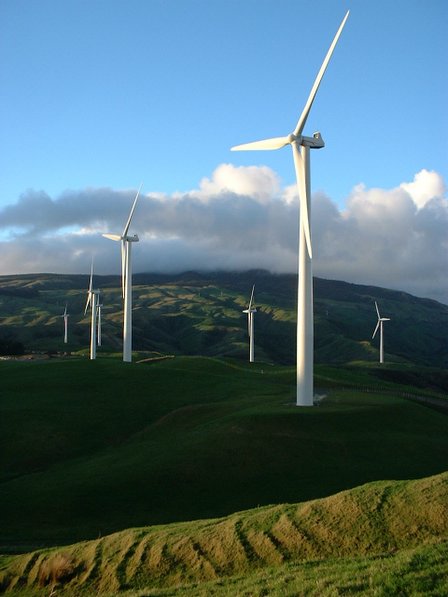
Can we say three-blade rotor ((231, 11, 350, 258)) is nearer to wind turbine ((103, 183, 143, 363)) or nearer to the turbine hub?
the turbine hub

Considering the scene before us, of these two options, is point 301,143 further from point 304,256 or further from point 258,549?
point 258,549

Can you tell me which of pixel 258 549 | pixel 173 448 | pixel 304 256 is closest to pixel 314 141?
pixel 304 256

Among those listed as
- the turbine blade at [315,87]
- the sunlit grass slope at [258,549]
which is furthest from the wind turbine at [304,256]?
the sunlit grass slope at [258,549]

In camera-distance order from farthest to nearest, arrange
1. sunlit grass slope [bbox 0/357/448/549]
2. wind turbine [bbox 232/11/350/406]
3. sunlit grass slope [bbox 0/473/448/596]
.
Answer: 1. wind turbine [bbox 232/11/350/406]
2. sunlit grass slope [bbox 0/357/448/549]
3. sunlit grass slope [bbox 0/473/448/596]

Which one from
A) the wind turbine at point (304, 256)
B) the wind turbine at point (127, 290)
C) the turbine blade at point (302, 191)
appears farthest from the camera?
the wind turbine at point (127, 290)

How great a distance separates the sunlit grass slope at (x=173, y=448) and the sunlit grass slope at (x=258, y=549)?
9.49 metres

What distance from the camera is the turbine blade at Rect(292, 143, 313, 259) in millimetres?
61662

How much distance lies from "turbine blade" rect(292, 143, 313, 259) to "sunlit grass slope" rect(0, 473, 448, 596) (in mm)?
34169

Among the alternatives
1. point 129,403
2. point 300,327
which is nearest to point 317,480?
point 300,327

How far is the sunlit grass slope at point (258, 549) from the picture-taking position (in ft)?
76.7

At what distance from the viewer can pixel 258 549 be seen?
86.1 ft

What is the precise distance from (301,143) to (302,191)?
6.12 meters

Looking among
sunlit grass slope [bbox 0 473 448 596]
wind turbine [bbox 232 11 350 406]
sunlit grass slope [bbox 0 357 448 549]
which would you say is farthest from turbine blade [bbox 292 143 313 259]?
sunlit grass slope [bbox 0 473 448 596]

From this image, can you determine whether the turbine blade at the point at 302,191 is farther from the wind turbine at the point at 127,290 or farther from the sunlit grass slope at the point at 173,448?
the wind turbine at the point at 127,290
